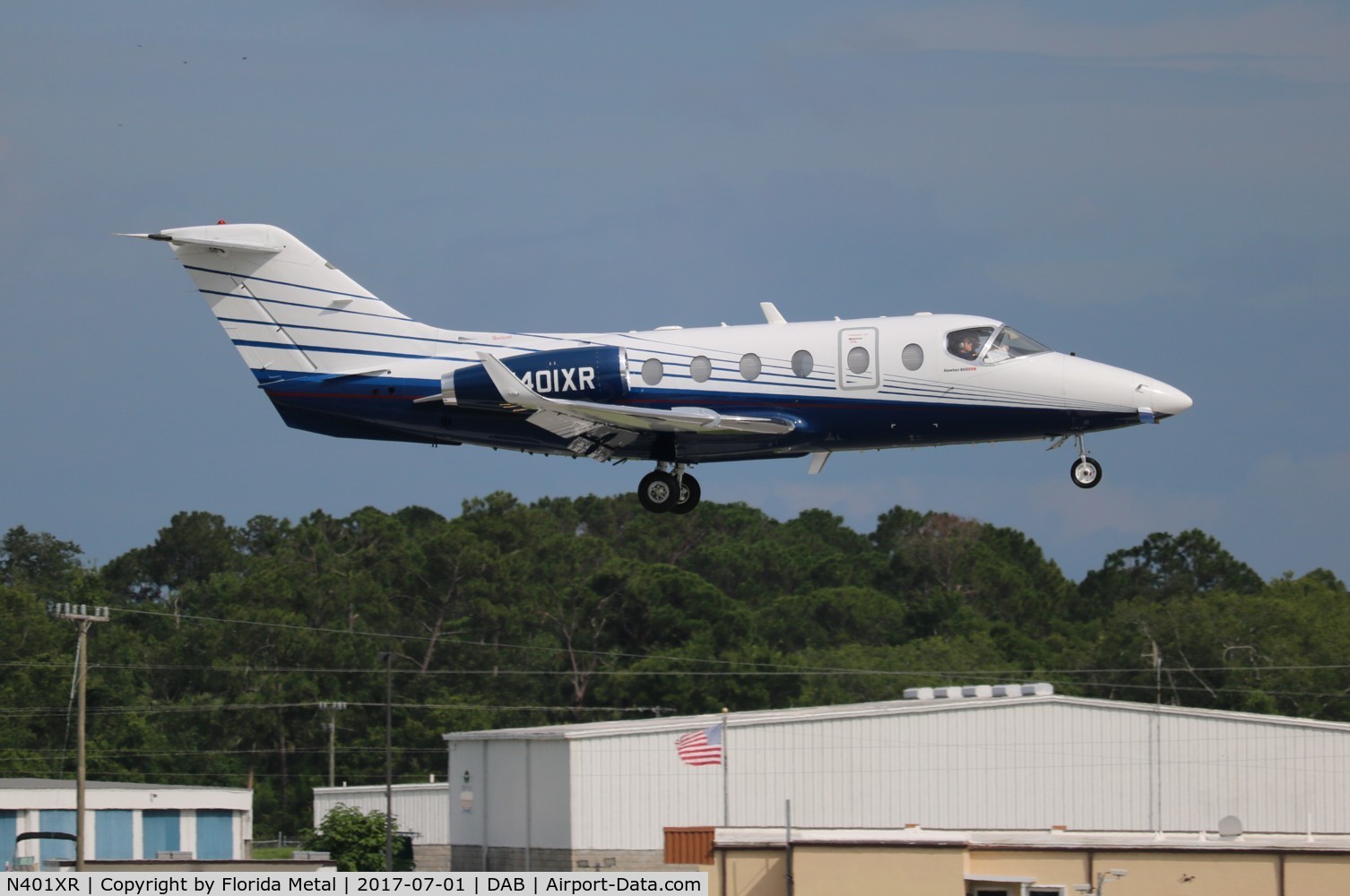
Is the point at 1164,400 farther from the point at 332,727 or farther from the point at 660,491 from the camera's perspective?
the point at 332,727

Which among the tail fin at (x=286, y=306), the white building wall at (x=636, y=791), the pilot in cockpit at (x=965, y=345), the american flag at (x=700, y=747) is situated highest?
the tail fin at (x=286, y=306)

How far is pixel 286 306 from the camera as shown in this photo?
37.6 meters

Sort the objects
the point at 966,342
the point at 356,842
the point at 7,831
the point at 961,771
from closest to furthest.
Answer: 1. the point at 966,342
2. the point at 961,771
3. the point at 7,831
4. the point at 356,842

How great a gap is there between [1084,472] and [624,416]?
8.19 metres

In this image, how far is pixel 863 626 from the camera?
401ft

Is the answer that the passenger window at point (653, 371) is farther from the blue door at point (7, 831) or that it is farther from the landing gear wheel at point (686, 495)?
the blue door at point (7, 831)

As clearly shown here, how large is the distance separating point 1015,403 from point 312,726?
70.6 m

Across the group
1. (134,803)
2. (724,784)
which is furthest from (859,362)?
(134,803)

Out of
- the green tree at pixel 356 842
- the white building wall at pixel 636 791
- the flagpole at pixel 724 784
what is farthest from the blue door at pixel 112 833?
the flagpole at pixel 724 784

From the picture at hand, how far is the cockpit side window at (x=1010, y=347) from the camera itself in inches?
1346

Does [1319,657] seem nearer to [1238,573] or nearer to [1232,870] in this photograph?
[1238,573]

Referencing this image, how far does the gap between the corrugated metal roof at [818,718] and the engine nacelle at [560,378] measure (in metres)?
21.1

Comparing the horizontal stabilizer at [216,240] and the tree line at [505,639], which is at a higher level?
the horizontal stabilizer at [216,240]
